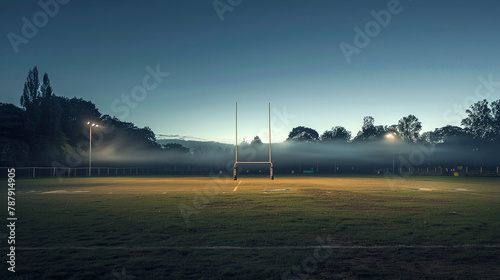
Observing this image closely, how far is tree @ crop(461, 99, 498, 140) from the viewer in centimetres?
10119

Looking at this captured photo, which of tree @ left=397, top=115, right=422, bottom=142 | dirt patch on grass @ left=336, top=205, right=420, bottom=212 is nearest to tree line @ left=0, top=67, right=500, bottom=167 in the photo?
tree @ left=397, top=115, right=422, bottom=142

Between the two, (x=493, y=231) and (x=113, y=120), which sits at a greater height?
(x=113, y=120)

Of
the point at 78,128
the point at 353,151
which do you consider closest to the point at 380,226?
the point at 78,128

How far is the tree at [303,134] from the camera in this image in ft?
454

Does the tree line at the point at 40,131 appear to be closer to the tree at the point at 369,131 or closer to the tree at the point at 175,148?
the tree at the point at 175,148

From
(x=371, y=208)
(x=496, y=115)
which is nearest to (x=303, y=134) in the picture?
(x=496, y=115)

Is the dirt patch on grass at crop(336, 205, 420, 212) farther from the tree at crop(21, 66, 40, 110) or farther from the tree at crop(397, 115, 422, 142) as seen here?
the tree at crop(397, 115, 422, 142)

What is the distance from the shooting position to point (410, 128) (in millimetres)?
115625

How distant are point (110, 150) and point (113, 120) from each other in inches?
699

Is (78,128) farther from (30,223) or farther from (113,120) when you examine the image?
(30,223)

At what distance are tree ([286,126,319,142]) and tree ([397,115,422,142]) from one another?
30787 millimetres

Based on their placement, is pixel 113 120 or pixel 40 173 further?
pixel 113 120

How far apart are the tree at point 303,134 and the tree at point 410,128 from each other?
30787mm

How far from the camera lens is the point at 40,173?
45969 millimetres
